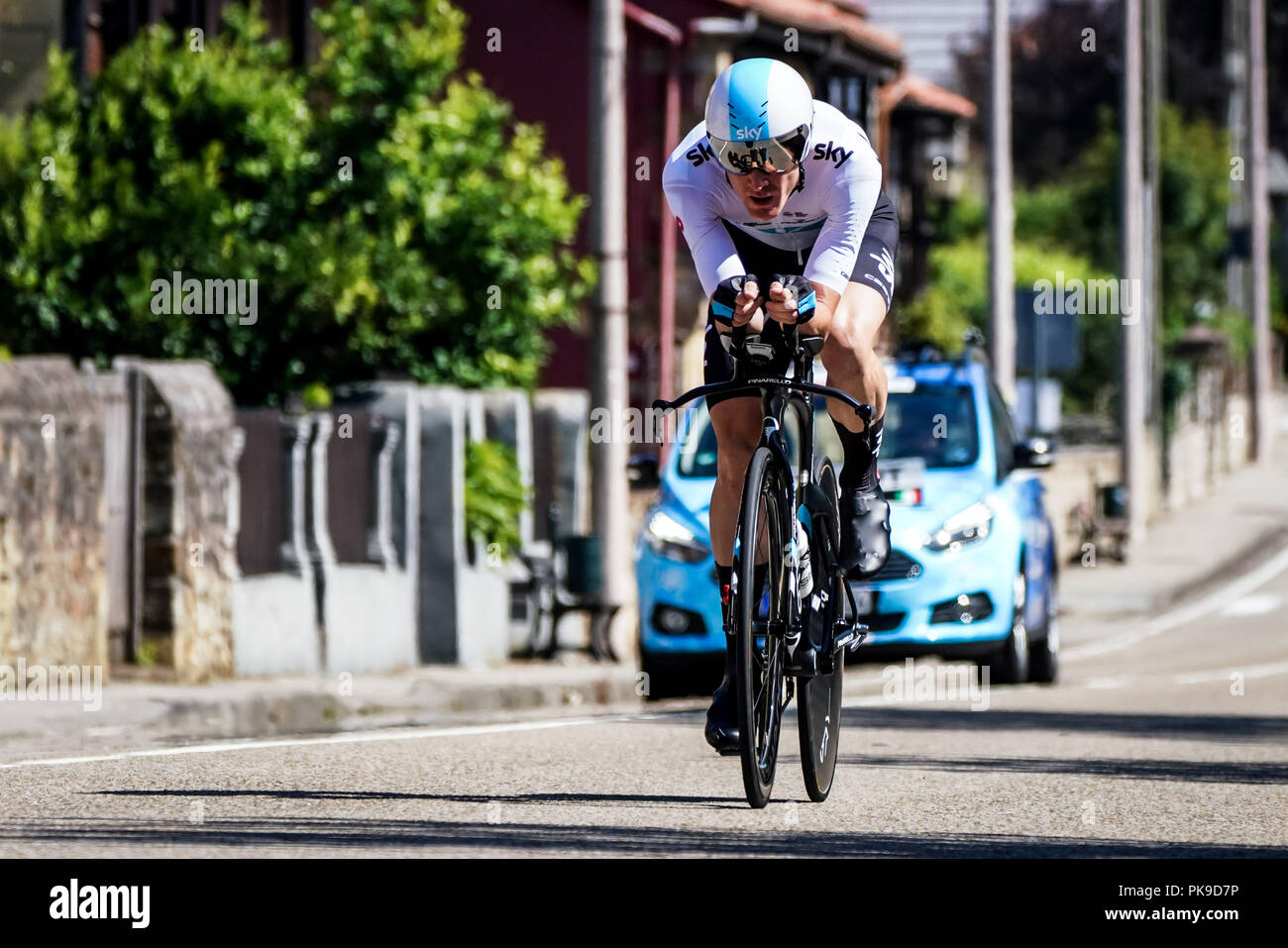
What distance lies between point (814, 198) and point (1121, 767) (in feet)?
9.38

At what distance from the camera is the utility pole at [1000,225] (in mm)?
24641

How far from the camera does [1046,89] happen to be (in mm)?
69188

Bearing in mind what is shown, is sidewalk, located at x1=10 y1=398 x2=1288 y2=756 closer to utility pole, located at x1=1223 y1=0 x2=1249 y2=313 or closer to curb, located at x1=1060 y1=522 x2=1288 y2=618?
curb, located at x1=1060 y1=522 x2=1288 y2=618

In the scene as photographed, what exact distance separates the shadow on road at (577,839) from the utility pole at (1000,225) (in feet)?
57.9

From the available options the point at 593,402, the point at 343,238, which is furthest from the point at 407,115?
the point at 593,402

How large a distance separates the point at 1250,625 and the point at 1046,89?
156ft

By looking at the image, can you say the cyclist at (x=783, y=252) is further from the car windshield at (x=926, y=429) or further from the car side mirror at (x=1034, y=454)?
the car windshield at (x=926, y=429)

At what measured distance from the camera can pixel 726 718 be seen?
7.36 m

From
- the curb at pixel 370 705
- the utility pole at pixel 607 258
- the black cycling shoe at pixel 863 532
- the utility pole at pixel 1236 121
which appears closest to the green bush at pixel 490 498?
the utility pole at pixel 607 258

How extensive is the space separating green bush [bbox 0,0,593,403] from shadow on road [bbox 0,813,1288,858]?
34.6 feet

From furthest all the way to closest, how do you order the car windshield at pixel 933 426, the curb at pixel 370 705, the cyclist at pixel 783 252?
the car windshield at pixel 933 426
the curb at pixel 370 705
the cyclist at pixel 783 252

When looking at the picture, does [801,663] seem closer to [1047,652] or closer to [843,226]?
[843,226]

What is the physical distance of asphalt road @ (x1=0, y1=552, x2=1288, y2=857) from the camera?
272 inches

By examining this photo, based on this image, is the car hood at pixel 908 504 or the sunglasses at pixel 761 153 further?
the car hood at pixel 908 504
